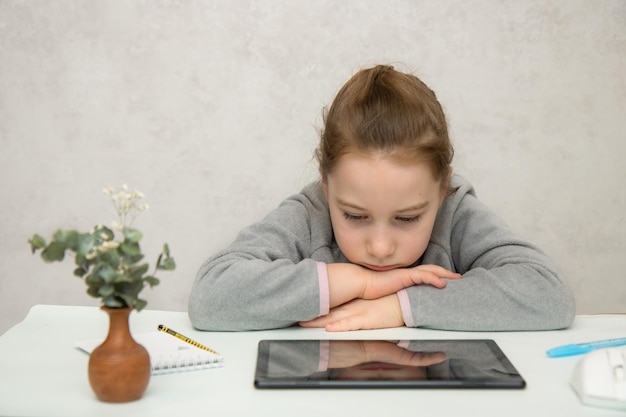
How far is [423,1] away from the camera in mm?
1799

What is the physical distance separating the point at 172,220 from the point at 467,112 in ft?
2.47

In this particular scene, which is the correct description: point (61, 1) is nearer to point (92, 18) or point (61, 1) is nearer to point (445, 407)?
point (92, 18)

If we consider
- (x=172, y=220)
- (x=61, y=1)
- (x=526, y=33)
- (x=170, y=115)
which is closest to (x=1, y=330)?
(x=172, y=220)

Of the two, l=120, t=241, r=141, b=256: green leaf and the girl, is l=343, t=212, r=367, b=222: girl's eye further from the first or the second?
l=120, t=241, r=141, b=256: green leaf

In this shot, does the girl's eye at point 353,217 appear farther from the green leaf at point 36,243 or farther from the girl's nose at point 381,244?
the green leaf at point 36,243

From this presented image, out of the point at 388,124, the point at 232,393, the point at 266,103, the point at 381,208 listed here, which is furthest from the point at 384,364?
the point at 266,103

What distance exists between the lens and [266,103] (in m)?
1.83

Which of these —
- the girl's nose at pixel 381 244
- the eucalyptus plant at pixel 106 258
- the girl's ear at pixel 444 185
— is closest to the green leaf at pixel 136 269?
the eucalyptus plant at pixel 106 258

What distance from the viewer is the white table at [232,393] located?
2.40 feet

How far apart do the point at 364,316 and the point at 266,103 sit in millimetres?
866

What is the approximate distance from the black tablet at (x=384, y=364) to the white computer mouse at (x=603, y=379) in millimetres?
63

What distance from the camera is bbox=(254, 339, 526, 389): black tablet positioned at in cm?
79

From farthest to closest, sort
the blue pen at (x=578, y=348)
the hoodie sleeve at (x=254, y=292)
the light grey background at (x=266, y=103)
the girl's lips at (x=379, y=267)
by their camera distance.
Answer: the light grey background at (x=266, y=103) < the girl's lips at (x=379, y=267) < the hoodie sleeve at (x=254, y=292) < the blue pen at (x=578, y=348)

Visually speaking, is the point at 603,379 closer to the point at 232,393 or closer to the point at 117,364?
the point at 232,393
